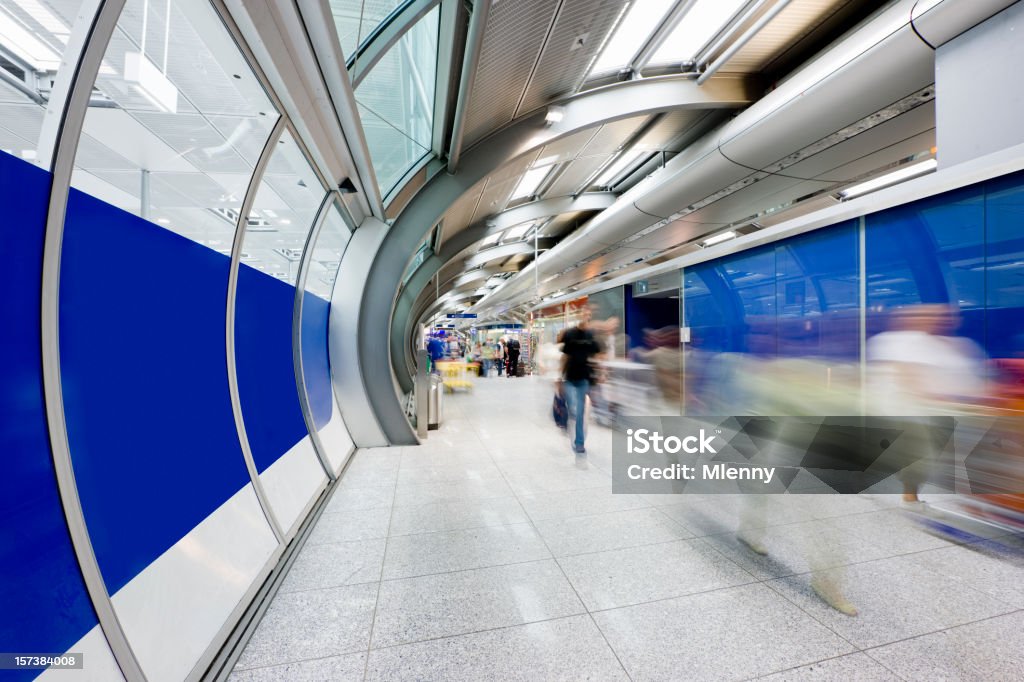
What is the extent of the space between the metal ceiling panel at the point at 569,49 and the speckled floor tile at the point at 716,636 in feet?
13.0

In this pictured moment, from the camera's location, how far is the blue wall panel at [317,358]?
4.79 metres

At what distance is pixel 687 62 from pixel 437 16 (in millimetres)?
3021

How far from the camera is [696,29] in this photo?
414 centimetres

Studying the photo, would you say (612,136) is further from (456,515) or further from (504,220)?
(456,515)

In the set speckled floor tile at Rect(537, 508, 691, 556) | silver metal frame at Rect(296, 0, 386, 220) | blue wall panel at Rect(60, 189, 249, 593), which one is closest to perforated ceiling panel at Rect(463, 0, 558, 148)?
silver metal frame at Rect(296, 0, 386, 220)

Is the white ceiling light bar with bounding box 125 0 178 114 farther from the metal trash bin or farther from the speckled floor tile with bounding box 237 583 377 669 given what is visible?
the metal trash bin

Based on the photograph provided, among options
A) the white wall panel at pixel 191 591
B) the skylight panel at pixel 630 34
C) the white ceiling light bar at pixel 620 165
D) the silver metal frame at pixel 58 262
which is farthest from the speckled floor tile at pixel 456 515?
the white ceiling light bar at pixel 620 165

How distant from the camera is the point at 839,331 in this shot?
234 centimetres

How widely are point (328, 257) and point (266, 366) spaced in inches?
126

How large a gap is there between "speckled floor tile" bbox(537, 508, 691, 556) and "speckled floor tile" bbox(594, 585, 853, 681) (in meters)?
0.68

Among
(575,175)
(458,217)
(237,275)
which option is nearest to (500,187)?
(458,217)

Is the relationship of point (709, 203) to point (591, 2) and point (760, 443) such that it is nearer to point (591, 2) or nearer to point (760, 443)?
point (591, 2)

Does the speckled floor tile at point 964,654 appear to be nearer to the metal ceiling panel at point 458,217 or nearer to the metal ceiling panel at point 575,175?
the metal ceiling panel at point 458,217

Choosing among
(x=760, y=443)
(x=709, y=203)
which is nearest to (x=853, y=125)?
(x=709, y=203)
